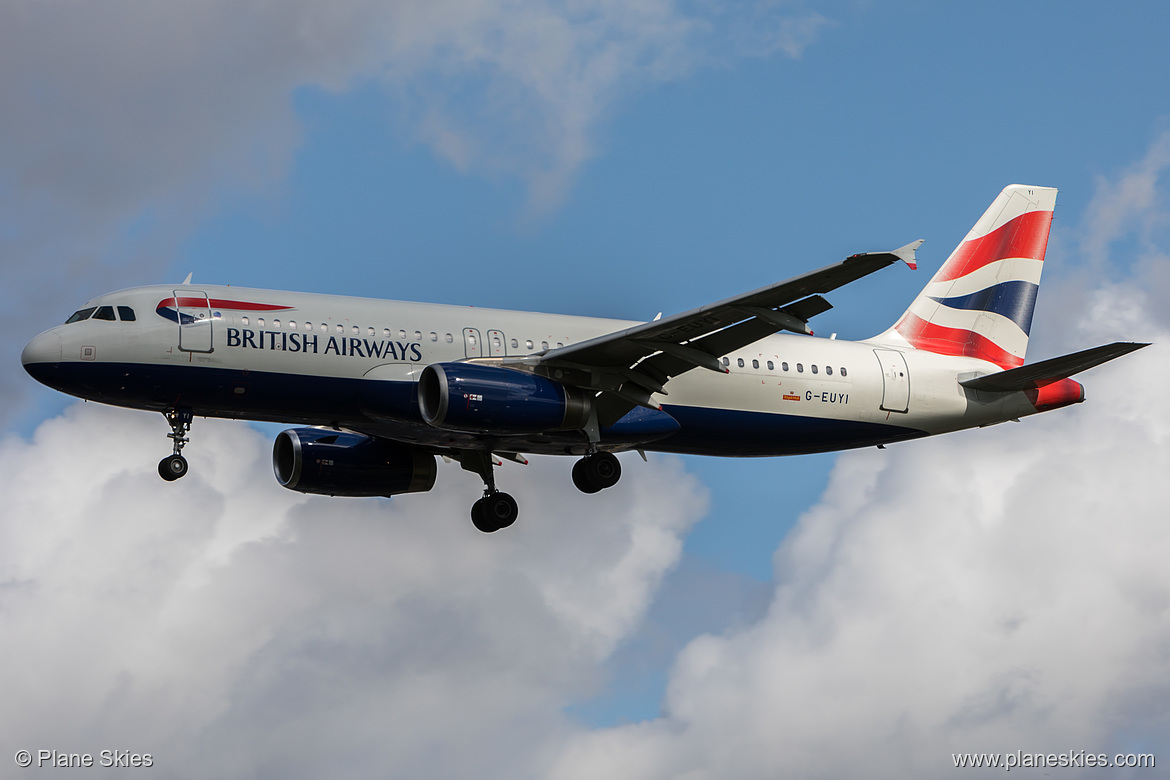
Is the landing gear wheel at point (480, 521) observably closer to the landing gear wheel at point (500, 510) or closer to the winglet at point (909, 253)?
Answer: the landing gear wheel at point (500, 510)

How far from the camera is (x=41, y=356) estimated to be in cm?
3047

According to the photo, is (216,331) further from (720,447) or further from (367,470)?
(720,447)

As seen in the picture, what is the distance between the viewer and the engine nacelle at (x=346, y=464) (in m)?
37.2

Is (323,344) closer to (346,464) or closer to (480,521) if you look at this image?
(346,464)

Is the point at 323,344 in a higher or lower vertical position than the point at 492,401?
higher

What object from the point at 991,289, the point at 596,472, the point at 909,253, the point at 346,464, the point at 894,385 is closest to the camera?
the point at 909,253

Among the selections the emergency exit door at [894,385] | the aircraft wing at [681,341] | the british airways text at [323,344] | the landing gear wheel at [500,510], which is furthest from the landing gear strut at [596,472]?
the emergency exit door at [894,385]

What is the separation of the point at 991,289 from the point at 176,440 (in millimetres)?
23256

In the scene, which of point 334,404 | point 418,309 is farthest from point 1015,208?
point 334,404

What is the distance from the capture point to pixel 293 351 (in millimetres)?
31016

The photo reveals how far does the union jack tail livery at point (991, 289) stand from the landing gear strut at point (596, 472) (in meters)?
9.47

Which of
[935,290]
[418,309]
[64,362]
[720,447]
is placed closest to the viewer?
[64,362]

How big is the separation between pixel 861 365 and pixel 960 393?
2980 mm

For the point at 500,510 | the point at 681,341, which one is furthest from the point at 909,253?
the point at 500,510
